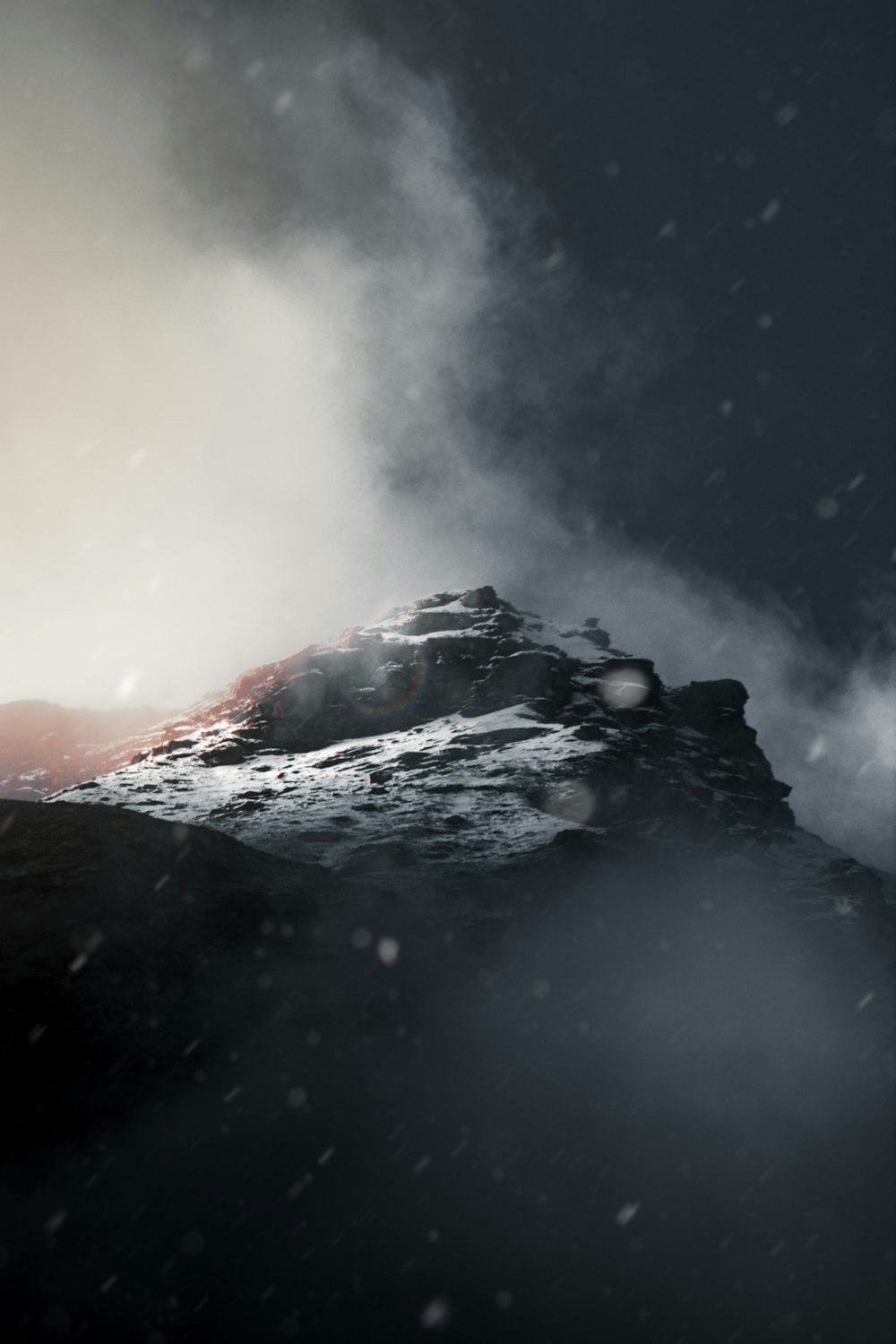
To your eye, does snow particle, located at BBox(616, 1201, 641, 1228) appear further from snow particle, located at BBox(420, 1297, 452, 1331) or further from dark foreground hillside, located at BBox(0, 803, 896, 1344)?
snow particle, located at BBox(420, 1297, 452, 1331)

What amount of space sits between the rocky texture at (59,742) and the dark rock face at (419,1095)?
247 feet

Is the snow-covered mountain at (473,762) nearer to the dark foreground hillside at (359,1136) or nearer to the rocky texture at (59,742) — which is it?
the rocky texture at (59,742)

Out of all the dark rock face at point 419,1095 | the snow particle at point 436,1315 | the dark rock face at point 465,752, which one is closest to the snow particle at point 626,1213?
the dark rock face at point 419,1095

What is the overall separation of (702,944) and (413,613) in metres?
98.9

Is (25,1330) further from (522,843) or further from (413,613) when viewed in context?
(413,613)

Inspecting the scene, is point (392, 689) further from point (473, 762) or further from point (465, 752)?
point (473, 762)

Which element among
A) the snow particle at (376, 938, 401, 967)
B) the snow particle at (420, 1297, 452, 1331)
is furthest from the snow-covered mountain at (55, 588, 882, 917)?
the snow particle at (420, 1297, 452, 1331)

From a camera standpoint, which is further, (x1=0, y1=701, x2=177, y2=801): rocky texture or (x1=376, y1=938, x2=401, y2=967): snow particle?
(x1=0, y1=701, x2=177, y2=801): rocky texture

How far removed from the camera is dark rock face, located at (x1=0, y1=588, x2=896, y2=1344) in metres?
24.2

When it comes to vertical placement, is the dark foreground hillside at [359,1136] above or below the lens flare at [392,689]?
below

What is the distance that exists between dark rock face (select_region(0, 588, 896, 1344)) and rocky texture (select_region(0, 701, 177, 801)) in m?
75.2

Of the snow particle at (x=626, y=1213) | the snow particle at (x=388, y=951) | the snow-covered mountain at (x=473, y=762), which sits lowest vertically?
the snow particle at (x=626, y=1213)

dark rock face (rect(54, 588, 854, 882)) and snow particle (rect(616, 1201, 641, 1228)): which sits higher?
dark rock face (rect(54, 588, 854, 882))

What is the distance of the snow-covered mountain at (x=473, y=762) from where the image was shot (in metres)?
78.6
